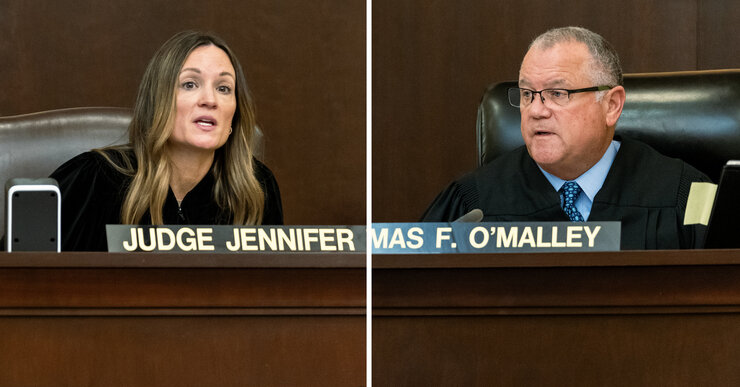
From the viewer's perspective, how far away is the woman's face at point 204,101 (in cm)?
198

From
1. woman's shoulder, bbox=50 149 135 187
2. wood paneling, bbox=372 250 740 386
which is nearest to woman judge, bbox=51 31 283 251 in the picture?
woman's shoulder, bbox=50 149 135 187

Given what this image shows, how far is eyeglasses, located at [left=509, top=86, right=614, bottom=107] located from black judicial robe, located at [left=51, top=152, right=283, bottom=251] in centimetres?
59

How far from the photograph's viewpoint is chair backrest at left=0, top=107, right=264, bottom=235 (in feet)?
6.29

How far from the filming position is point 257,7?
295cm

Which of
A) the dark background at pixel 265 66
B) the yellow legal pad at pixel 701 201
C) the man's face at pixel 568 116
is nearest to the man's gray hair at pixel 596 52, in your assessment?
the man's face at pixel 568 116

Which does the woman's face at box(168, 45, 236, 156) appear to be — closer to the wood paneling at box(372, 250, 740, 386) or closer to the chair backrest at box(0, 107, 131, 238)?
the chair backrest at box(0, 107, 131, 238)

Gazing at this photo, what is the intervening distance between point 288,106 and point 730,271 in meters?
2.06

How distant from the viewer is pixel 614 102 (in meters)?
1.88

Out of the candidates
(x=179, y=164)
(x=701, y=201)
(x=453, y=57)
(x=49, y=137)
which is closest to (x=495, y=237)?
(x=701, y=201)

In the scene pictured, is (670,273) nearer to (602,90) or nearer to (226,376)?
(226,376)

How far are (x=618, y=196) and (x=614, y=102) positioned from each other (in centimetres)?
20

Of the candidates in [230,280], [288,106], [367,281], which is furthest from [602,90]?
[288,106]

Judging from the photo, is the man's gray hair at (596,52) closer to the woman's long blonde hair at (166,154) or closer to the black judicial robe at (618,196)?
the black judicial robe at (618,196)

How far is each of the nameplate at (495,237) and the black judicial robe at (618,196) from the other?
617mm
